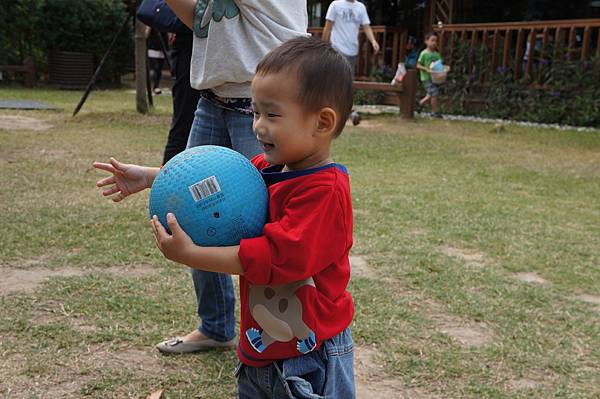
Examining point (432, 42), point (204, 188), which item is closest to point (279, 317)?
point (204, 188)

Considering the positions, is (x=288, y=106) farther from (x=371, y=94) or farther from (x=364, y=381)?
(x=371, y=94)

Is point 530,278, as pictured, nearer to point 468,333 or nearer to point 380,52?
point 468,333

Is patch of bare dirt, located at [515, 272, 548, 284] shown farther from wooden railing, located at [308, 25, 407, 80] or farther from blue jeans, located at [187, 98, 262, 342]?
wooden railing, located at [308, 25, 407, 80]

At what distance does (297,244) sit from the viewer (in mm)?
1590

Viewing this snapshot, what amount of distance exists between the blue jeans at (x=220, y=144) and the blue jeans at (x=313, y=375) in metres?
0.97

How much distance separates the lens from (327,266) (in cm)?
173

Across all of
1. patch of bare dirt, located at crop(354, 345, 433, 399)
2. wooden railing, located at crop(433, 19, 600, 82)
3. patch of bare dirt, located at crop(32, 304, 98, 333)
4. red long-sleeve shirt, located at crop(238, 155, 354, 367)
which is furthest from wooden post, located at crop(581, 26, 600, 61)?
red long-sleeve shirt, located at crop(238, 155, 354, 367)

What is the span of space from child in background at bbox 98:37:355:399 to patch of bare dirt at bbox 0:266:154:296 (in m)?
2.12

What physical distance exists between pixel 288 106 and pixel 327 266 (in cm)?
40

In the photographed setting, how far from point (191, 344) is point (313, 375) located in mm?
1238

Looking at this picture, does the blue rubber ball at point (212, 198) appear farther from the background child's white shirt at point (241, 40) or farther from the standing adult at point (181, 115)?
the standing adult at point (181, 115)

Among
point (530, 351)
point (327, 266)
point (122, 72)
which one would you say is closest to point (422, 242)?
point (530, 351)

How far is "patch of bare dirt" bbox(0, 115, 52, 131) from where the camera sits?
9.41m

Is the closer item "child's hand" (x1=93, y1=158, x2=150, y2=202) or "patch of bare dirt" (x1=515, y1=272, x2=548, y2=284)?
"child's hand" (x1=93, y1=158, x2=150, y2=202)
